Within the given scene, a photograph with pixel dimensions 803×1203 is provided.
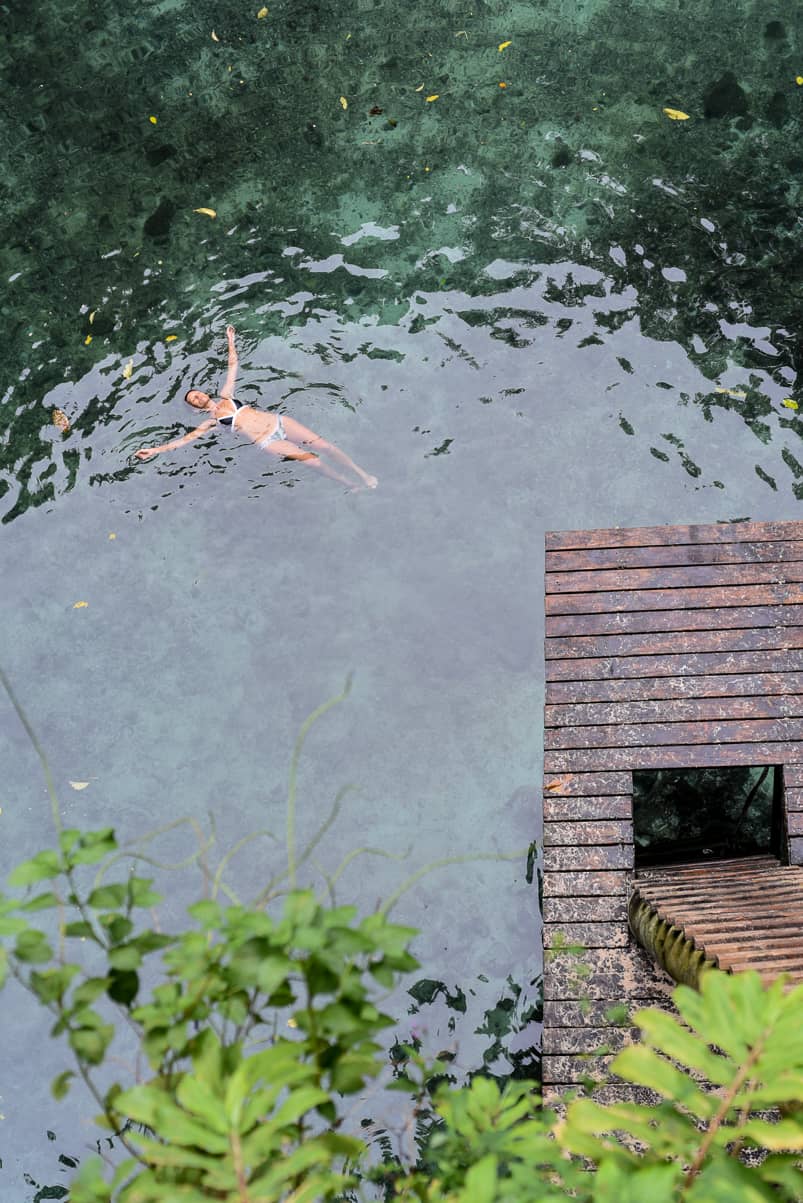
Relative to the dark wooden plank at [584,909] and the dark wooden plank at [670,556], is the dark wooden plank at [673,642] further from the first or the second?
the dark wooden plank at [584,909]

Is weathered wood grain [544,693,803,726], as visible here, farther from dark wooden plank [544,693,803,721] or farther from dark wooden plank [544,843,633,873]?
dark wooden plank [544,843,633,873]

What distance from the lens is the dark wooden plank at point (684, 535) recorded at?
239 inches

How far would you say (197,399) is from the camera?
8.38 m

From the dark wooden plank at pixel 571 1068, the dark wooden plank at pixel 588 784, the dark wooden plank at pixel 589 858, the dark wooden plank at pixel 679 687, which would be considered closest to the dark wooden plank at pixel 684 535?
the dark wooden plank at pixel 679 687

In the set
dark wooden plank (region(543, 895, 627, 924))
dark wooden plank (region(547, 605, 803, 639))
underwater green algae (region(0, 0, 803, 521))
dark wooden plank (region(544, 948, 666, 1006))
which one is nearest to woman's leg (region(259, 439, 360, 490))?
underwater green algae (region(0, 0, 803, 521))

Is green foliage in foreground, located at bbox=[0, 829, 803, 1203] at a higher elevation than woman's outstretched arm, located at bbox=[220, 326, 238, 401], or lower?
lower

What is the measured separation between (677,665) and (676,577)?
52cm

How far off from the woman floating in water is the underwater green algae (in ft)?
1.95

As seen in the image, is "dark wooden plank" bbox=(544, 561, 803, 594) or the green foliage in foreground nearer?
the green foliage in foreground

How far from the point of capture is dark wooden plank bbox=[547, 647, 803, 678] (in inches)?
227

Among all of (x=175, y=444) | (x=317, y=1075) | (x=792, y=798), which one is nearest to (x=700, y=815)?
(x=792, y=798)

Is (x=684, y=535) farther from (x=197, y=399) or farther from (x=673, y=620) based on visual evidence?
(x=197, y=399)

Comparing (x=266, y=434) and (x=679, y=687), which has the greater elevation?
(x=266, y=434)

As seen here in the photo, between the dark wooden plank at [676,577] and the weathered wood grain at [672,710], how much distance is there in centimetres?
65
